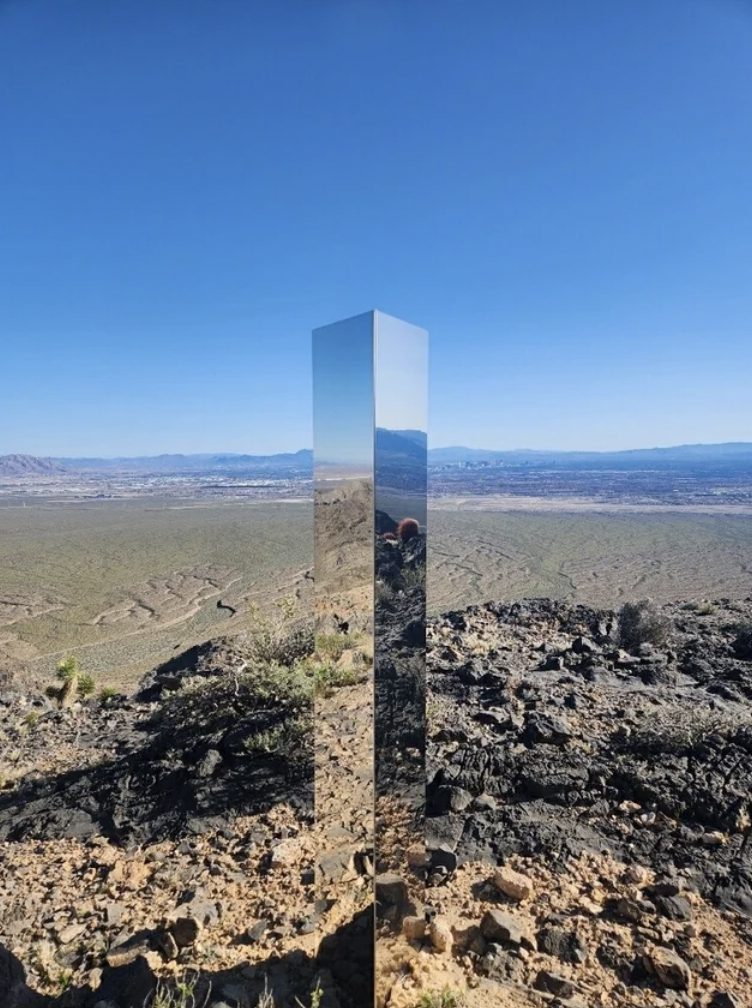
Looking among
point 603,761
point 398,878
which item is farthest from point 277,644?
point 398,878

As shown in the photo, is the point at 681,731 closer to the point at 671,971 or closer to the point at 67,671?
the point at 671,971

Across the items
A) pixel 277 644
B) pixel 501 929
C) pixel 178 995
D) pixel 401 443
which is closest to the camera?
pixel 401 443

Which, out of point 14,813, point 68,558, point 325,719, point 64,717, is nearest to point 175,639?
point 64,717

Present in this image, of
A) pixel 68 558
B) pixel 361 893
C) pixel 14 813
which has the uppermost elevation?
pixel 361 893

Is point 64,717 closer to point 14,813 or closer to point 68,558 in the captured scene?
point 14,813

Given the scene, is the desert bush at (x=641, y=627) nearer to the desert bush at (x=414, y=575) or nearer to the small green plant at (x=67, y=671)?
the desert bush at (x=414, y=575)

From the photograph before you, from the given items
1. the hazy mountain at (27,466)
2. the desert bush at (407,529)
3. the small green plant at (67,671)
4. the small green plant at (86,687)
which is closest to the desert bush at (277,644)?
the small green plant at (86,687)

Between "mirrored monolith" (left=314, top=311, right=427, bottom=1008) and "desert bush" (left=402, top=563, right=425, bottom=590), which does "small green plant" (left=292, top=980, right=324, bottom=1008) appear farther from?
"desert bush" (left=402, top=563, right=425, bottom=590)
